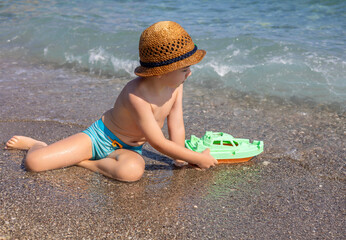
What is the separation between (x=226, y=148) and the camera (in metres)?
3.27

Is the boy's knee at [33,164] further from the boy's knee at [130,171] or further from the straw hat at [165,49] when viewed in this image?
the straw hat at [165,49]

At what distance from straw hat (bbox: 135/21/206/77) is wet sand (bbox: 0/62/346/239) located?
893 millimetres

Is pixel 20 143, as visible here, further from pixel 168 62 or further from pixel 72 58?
pixel 72 58

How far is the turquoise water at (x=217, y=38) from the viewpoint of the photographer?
5.66 metres

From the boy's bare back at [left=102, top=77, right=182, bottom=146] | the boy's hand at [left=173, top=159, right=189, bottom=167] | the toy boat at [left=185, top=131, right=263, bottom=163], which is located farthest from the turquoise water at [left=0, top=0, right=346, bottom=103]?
→ the boy's bare back at [left=102, top=77, right=182, bottom=146]

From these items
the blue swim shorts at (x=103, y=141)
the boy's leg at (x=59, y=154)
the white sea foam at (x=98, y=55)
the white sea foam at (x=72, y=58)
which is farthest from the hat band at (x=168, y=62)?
the white sea foam at (x=72, y=58)

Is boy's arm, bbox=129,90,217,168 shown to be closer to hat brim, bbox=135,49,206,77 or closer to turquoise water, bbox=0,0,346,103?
hat brim, bbox=135,49,206,77

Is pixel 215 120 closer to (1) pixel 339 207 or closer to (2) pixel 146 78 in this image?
(2) pixel 146 78

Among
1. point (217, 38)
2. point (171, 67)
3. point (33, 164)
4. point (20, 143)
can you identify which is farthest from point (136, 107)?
point (217, 38)

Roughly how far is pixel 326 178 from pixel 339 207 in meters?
0.42

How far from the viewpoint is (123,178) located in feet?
9.78

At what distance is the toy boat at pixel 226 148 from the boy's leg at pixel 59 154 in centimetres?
84

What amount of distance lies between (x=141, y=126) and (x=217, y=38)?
→ 14.8ft

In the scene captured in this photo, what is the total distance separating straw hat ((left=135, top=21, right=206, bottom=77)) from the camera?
270 cm
